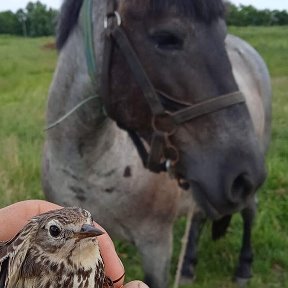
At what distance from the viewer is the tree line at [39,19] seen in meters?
38.5

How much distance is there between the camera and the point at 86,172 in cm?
312

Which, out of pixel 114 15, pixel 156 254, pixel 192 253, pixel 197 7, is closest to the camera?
pixel 197 7

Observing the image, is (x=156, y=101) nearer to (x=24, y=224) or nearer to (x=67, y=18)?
(x=67, y=18)

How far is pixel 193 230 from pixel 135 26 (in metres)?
2.14

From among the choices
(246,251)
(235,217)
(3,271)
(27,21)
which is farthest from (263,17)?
(3,271)

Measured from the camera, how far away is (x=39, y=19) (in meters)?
38.9

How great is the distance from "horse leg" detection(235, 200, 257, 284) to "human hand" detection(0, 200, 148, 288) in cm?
266

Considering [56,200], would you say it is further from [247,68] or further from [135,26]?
[247,68]

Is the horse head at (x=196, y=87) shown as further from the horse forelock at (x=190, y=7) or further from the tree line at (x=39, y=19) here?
the tree line at (x=39, y=19)

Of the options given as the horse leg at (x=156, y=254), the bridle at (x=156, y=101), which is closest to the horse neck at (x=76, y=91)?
the bridle at (x=156, y=101)

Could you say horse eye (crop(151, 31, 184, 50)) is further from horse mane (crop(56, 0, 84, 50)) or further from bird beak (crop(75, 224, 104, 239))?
bird beak (crop(75, 224, 104, 239))

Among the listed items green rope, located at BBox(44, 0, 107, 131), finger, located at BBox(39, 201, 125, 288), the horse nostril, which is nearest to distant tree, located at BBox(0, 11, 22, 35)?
green rope, located at BBox(44, 0, 107, 131)

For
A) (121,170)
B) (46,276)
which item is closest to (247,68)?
(121,170)

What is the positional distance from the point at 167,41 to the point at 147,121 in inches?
13.9
